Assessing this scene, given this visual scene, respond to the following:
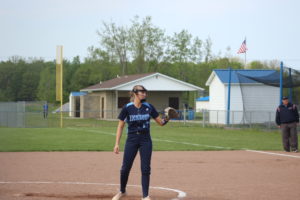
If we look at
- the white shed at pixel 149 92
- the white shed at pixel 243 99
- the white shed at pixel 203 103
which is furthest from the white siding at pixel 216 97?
the white shed at pixel 203 103

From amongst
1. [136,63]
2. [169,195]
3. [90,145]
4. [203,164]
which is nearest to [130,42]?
[136,63]

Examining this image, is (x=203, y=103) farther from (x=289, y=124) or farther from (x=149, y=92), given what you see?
(x=289, y=124)

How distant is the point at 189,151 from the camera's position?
62.2ft

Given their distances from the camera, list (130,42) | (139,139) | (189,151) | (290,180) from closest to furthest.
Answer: (139,139) < (290,180) < (189,151) < (130,42)

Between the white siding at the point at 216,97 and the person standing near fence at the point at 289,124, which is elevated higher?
the white siding at the point at 216,97

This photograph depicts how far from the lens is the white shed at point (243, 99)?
33.3 m

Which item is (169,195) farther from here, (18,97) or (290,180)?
(18,97)

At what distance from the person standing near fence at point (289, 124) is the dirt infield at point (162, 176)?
147cm

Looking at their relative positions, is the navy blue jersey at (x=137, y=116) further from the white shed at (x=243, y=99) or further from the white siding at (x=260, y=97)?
the white siding at (x=260, y=97)

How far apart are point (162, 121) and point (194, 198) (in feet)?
4.75

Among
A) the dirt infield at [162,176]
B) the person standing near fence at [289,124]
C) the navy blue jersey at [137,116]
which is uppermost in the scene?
the navy blue jersey at [137,116]

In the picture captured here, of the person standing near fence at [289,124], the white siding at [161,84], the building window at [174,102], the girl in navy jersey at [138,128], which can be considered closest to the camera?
the girl in navy jersey at [138,128]

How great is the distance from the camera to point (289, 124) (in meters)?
19.2

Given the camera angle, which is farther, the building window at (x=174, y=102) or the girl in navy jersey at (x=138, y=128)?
the building window at (x=174, y=102)
